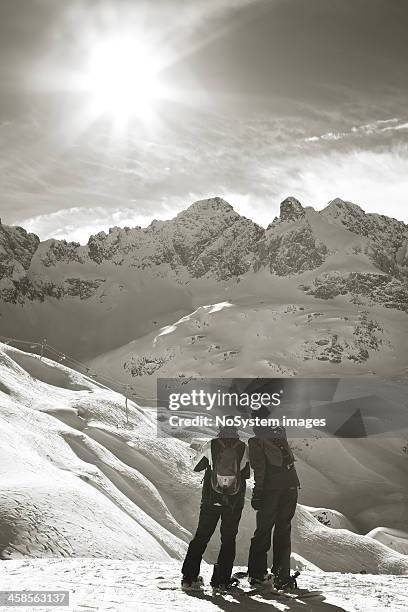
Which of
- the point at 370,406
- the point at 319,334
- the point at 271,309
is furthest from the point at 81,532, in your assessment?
the point at 271,309

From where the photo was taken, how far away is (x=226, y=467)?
7.29 m

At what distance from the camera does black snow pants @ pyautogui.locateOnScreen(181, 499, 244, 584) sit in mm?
6992

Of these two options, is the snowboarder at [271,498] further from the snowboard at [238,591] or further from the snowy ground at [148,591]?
the snowy ground at [148,591]

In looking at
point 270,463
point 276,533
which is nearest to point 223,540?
point 276,533

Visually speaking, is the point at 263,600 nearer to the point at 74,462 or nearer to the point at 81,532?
the point at 81,532

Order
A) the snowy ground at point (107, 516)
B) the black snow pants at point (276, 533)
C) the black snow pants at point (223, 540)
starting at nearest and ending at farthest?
the snowy ground at point (107, 516) → the black snow pants at point (223, 540) → the black snow pants at point (276, 533)

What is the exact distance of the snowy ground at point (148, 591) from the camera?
5.84m

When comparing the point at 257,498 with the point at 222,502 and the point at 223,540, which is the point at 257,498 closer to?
the point at 222,502

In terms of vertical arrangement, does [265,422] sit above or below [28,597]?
above

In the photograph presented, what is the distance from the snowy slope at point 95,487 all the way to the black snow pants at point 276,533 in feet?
9.59

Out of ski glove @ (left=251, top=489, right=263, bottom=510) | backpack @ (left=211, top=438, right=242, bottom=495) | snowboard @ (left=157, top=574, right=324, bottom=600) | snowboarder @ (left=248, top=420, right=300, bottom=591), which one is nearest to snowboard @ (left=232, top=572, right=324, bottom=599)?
snowboard @ (left=157, top=574, right=324, bottom=600)

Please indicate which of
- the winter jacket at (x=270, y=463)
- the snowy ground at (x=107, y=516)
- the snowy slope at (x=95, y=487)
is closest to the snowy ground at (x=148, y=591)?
the snowy ground at (x=107, y=516)

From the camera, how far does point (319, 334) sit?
174000 millimetres

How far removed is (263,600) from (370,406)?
318 ft
